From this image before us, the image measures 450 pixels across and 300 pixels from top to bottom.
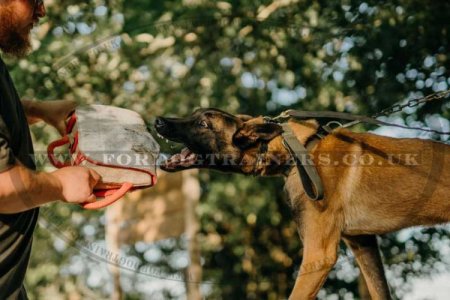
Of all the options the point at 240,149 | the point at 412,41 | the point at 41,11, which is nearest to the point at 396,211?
the point at 240,149

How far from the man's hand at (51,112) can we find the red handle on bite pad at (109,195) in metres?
0.44

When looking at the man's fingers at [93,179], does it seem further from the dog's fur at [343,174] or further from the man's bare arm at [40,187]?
the dog's fur at [343,174]

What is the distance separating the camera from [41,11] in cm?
195

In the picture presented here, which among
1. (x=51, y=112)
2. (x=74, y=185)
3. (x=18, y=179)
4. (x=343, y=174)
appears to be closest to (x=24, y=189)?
(x=18, y=179)

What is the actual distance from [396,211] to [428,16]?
2.53 meters

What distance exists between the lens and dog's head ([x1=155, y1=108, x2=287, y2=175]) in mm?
3152

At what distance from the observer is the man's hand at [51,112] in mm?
2230

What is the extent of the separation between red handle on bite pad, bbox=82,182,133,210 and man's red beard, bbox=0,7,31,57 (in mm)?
551

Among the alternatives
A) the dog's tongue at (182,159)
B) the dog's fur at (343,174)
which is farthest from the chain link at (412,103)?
the dog's tongue at (182,159)

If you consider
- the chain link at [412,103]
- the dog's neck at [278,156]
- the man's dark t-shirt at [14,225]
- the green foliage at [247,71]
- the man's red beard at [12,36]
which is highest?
the man's red beard at [12,36]

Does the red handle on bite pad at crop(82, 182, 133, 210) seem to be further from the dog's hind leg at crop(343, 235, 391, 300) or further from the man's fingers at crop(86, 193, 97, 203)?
the dog's hind leg at crop(343, 235, 391, 300)

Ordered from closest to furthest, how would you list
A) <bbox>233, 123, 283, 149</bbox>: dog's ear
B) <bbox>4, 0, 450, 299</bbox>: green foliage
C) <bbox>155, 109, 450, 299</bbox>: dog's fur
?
<bbox>155, 109, 450, 299</bbox>: dog's fur → <bbox>233, 123, 283, 149</bbox>: dog's ear → <bbox>4, 0, 450, 299</bbox>: green foliage

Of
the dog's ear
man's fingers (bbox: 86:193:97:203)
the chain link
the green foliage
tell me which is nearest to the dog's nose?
the dog's ear

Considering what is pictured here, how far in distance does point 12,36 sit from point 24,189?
1.89ft
